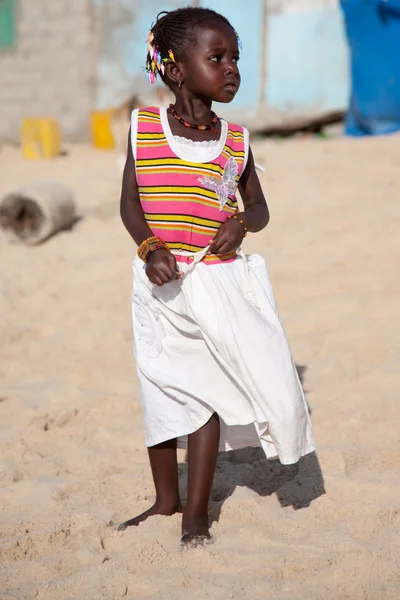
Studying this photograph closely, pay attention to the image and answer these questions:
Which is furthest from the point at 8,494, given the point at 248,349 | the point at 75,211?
the point at 75,211

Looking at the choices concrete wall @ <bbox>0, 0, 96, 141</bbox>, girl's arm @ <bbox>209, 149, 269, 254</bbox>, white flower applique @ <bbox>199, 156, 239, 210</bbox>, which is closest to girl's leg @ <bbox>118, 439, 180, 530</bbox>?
girl's arm @ <bbox>209, 149, 269, 254</bbox>

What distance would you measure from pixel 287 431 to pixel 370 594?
53 cm

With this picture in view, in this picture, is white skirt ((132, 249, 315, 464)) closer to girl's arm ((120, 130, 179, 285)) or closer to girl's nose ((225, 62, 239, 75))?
girl's arm ((120, 130, 179, 285))

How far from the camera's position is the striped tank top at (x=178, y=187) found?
2492 mm

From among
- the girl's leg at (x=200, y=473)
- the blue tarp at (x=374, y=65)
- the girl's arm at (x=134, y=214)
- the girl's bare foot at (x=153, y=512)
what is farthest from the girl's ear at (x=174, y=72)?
the blue tarp at (x=374, y=65)

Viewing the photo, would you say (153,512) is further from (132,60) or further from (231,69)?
(132,60)

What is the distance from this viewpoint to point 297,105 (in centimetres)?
1068

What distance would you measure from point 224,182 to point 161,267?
1.29 ft

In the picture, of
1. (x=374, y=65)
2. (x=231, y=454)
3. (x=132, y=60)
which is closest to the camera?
(x=231, y=454)

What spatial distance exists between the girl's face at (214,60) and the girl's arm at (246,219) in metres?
0.32

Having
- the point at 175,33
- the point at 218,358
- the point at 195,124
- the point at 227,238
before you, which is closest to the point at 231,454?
the point at 218,358

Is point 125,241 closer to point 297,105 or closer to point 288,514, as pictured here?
point 288,514

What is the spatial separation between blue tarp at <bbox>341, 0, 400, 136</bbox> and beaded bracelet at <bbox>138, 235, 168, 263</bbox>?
769cm

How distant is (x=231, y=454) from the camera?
10.8ft
